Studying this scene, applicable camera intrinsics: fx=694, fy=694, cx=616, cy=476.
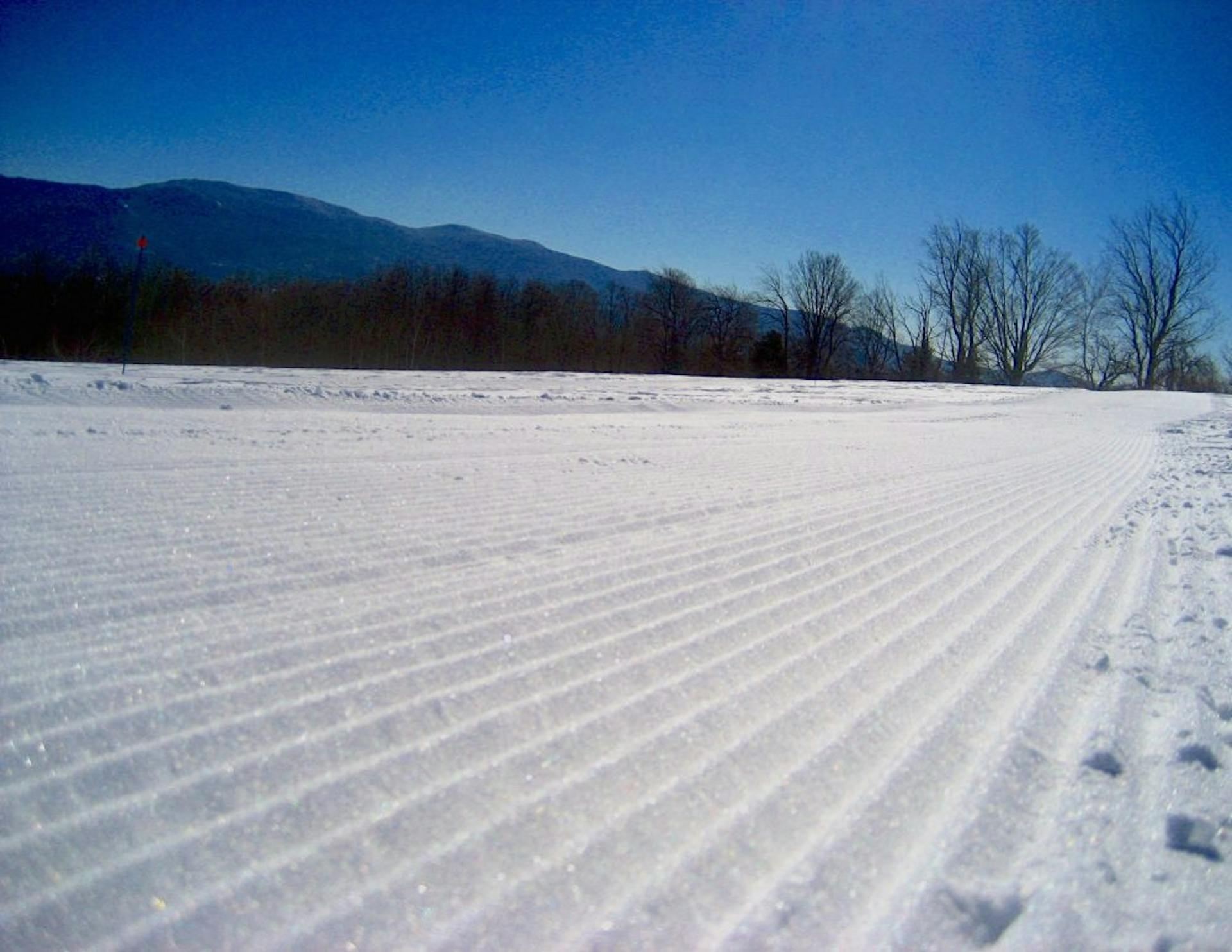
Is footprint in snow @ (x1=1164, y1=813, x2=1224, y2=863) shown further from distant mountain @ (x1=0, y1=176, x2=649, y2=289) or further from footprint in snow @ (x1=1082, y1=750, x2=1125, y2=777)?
distant mountain @ (x1=0, y1=176, x2=649, y2=289)

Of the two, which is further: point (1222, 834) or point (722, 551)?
point (722, 551)

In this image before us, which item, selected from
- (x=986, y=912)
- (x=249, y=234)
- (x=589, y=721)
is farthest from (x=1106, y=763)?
(x=249, y=234)

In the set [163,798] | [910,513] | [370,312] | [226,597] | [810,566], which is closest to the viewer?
[163,798]

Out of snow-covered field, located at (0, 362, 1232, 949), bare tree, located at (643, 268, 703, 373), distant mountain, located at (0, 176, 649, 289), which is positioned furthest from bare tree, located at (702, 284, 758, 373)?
distant mountain, located at (0, 176, 649, 289)

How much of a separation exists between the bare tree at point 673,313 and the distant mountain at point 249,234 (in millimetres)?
48199

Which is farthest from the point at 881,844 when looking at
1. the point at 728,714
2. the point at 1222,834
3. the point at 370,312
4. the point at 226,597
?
the point at 370,312

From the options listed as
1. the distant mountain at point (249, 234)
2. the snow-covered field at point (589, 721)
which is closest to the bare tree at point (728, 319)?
the snow-covered field at point (589, 721)

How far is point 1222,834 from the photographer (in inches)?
39.5

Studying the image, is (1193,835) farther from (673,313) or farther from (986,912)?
(673,313)

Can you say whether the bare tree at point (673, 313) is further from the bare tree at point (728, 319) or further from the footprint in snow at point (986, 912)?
the footprint in snow at point (986, 912)

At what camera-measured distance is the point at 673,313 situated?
3759 centimetres

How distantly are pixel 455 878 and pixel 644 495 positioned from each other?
226cm

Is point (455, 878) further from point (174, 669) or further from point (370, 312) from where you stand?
point (370, 312)

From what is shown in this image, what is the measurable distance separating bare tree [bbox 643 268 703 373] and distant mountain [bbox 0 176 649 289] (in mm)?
48199
